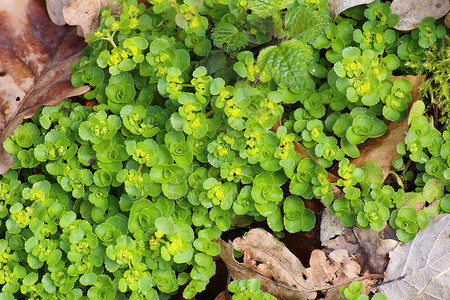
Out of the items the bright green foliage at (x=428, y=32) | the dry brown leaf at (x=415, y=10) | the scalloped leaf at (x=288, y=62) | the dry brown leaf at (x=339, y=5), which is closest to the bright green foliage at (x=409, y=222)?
the scalloped leaf at (x=288, y=62)

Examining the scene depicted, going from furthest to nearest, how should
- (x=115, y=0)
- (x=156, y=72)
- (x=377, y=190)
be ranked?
(x=115, y=0), (x=156, y=72), (x=377, y=190)

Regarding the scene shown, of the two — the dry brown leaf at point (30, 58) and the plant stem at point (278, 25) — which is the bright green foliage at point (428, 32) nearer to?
the plant stem at point (278, 25)

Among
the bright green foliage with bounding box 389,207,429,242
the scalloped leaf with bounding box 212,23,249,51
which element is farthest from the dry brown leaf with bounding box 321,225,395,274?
the scalloped leaf with bounding box 212,23,249,51

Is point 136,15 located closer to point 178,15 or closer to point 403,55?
point 178,15

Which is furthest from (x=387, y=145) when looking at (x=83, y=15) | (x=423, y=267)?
(x=83, y=15)

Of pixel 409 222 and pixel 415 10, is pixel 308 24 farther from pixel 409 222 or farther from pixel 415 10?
pixel 409 222

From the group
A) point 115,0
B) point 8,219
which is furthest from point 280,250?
point 115,0

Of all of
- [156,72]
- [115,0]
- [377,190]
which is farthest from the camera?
[115,0]

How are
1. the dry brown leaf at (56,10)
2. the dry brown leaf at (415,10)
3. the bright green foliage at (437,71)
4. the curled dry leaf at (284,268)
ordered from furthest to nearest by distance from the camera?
the dry brown leaf at (56,10)
the dry brown leaf at (415,10)
the bright green foliage at (437,71)
the curled dry leaf at (284,268)
